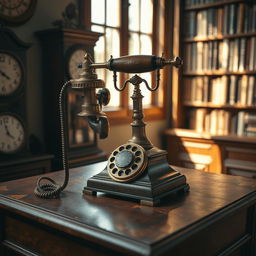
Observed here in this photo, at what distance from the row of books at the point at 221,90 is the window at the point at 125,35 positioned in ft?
1.27

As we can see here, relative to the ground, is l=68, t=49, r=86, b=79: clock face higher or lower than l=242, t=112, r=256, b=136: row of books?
higher

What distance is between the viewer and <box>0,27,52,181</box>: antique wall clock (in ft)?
7.98

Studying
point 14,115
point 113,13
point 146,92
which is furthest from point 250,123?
point 14,115

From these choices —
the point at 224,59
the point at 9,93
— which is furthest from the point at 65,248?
the point at 224,59

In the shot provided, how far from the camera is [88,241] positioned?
1172 millimetres

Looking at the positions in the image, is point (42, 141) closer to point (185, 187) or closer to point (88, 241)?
point (185, 187)

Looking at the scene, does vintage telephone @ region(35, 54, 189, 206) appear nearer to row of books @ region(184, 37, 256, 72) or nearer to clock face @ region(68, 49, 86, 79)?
clock face @ region(68, 49, 86, 79)

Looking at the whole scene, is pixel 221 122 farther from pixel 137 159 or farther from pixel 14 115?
pixel 137 159

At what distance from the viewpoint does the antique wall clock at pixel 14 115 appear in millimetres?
2434

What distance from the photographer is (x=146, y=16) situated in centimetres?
430

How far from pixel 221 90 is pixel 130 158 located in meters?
2.91

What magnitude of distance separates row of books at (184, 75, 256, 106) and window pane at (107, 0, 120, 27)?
1.15 m

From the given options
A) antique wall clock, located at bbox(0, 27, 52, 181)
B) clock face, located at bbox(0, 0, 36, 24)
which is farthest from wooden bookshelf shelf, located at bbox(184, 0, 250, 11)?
antique wall clock, located at bbox(0, 27, 52, 181)

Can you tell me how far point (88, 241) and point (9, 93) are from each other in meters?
1.58
